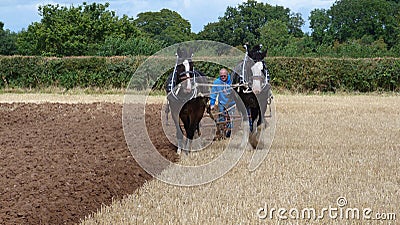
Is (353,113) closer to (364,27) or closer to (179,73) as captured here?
(179,73)

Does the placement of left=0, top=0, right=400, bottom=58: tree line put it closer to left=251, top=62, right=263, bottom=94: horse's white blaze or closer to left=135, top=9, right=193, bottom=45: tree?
left=135, top=9, right=193, bottom=45: tree

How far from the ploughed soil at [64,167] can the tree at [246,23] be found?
128ft

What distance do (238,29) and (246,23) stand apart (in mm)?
7288

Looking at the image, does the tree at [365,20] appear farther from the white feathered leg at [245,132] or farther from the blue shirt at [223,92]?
the white feathered leg at [245,132]

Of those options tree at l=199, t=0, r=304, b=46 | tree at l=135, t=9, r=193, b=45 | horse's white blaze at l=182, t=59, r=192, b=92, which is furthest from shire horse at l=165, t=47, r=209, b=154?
tree at l=135, t=9, r=193, b=45

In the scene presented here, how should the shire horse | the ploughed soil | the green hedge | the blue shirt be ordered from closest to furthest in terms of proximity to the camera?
the ploughed soil < the shire horse < the blue shirt < the green hedge

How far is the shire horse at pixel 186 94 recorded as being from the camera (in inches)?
365

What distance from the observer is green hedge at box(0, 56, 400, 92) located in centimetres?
2538

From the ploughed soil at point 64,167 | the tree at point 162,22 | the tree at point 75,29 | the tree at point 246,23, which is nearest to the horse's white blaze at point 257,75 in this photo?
the ploughed soil at point 64,167

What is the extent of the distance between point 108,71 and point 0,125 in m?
12.3

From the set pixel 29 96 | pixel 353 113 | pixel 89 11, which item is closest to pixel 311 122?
pixel 353 113

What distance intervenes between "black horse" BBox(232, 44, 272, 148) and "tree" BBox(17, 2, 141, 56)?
33.9 metres

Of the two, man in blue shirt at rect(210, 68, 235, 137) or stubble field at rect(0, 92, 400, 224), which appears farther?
man in blue shirt at rect(210, 68, 235, 137)

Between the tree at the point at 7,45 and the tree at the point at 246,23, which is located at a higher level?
the tree at the point at 246,23
